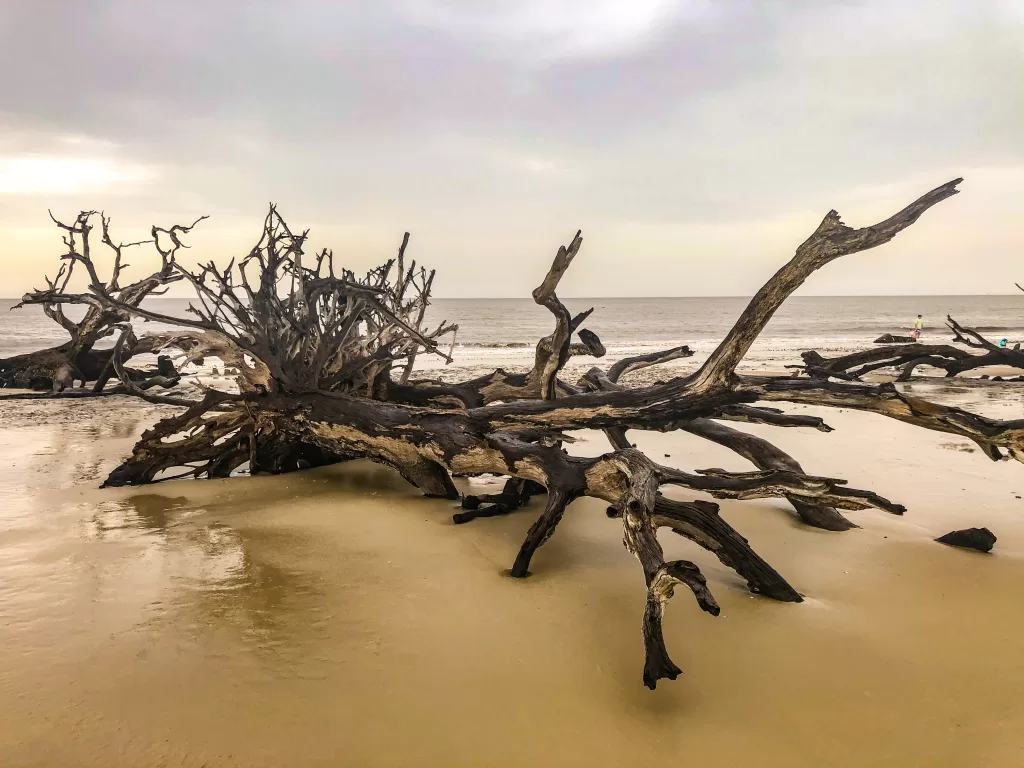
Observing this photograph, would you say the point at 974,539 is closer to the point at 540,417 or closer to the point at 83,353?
the point at 540,417

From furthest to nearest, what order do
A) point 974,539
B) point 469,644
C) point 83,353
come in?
point 83,353 < point 974,539 < point 469,644

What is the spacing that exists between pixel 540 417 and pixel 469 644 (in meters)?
1.94

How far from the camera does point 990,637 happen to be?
2.98 meters

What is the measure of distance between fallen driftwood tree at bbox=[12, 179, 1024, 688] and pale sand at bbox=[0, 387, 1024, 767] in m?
0.28

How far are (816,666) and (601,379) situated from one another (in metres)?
3.07

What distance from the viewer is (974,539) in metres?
4.02

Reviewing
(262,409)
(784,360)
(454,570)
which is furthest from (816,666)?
(784,360)

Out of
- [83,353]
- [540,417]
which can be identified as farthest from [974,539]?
[83,353]

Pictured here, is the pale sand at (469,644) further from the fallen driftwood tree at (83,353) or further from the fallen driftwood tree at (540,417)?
the fallen driftwood tree at (83,353)

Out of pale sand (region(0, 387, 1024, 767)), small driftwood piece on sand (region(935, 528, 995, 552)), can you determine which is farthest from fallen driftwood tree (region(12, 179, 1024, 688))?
small driftwood piece on sand (region(935, 528, 995, 552))

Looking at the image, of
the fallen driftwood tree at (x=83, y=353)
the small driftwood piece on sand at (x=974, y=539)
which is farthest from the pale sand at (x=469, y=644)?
the fallen driftwood tree at (x=83, y=353)

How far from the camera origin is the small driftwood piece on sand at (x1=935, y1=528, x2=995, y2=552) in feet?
13.1

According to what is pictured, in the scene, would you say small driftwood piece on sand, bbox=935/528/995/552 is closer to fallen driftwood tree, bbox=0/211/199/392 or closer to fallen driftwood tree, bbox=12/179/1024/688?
fallen driftwood tree, bbox=12/179/1024/688

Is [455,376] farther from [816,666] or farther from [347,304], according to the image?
[816,666]
